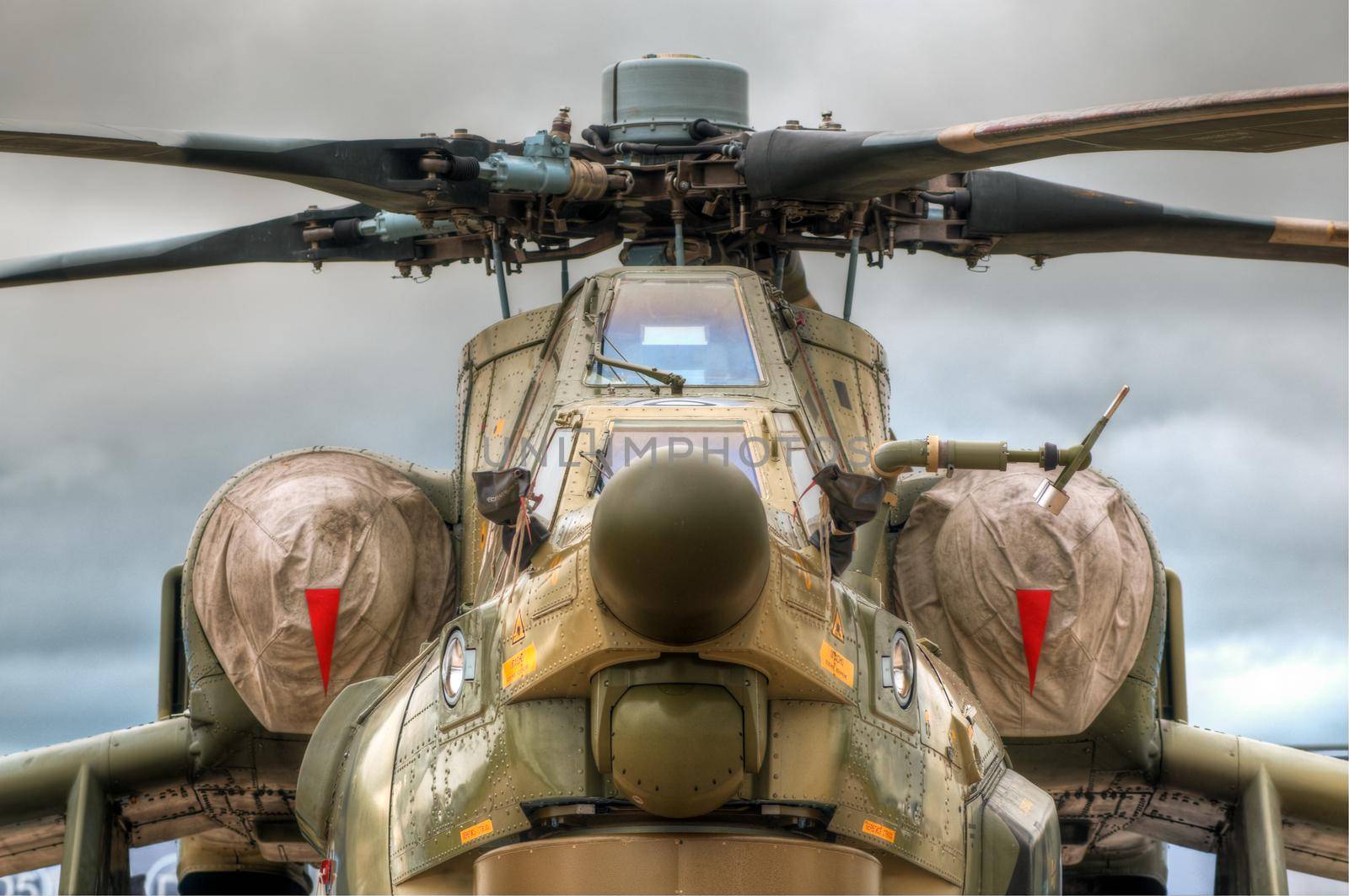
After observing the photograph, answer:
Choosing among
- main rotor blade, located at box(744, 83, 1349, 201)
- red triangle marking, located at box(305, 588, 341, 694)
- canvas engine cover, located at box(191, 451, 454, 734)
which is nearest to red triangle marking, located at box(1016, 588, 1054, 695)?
main rotor blade, located at box(744, 83, 1349, 201)

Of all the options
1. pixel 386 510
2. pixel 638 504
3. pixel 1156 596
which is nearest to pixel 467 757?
pixel 638 504

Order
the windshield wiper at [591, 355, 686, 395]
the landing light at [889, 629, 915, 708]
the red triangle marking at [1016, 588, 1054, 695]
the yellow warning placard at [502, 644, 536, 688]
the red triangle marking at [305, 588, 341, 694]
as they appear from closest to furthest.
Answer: the yellow warning placard at [502, 644, 536, 688] → the landing light at [889, 629, 915, 708] → the windshield wiper at [591, 355, 686, 395] → the red triangle marking at [305, 588, 341, 694] → the red triangle marking at [1016, 588, 1054, 695]

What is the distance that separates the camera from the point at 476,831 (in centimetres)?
612

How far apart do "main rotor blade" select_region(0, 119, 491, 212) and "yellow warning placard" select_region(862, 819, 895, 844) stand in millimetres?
3572

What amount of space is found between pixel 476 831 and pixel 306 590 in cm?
242

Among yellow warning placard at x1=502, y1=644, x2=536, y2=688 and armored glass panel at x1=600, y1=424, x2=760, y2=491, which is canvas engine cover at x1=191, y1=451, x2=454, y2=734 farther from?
yellow warning placard at x1=502, y1=644, x2=536, y2=688

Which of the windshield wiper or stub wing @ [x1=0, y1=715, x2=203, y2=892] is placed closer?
the windshield wiper

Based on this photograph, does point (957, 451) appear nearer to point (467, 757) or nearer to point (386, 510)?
point (467, 757)

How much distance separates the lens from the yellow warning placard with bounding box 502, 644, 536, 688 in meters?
6.09

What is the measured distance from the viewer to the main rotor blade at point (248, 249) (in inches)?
398

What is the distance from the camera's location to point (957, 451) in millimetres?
6695

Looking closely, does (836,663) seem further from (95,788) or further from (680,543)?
(95,788)

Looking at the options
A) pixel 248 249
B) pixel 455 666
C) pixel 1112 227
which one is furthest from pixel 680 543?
pixel 248 249

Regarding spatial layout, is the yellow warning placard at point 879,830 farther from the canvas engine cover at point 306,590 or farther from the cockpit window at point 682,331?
the canvas engine cover at point 306,590
